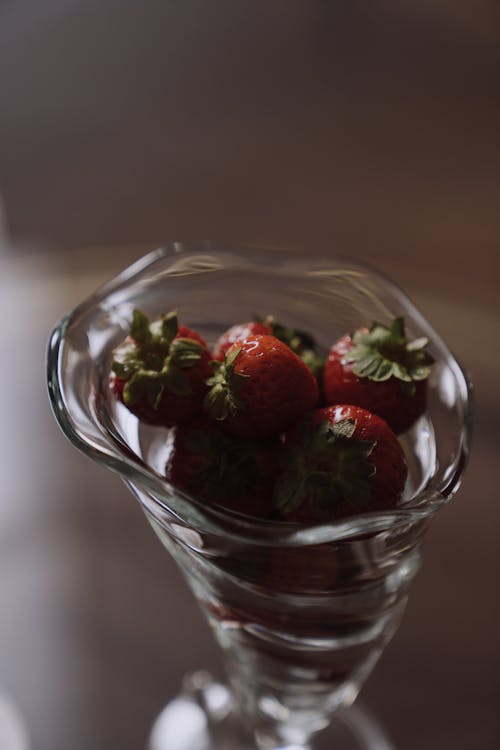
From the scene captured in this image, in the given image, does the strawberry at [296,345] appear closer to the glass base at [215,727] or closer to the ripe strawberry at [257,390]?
the ripe strawberry at [257,390]

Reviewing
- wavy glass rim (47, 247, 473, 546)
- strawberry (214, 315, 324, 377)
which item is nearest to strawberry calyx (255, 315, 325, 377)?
strawberry (214, 315, 324, 377)

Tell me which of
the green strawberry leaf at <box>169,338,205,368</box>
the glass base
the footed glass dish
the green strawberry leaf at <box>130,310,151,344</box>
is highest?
the green strawberry leaf at <box>130,310,151,344</box>

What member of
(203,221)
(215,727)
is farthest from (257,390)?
(203,221)

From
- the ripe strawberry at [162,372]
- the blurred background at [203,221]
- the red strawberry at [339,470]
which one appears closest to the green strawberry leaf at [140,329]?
the ripe strawberry at [162,372]

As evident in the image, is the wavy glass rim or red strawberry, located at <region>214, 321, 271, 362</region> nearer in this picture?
the wavy glass rim

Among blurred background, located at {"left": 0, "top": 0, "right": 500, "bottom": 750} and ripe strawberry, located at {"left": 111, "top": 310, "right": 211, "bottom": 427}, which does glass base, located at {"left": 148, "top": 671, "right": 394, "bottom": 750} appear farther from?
ripe strawberry, located at {"left": 111, "top": 310, "right": 211, "bottom": 427}

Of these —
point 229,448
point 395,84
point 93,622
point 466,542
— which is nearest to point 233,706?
point 93,622
